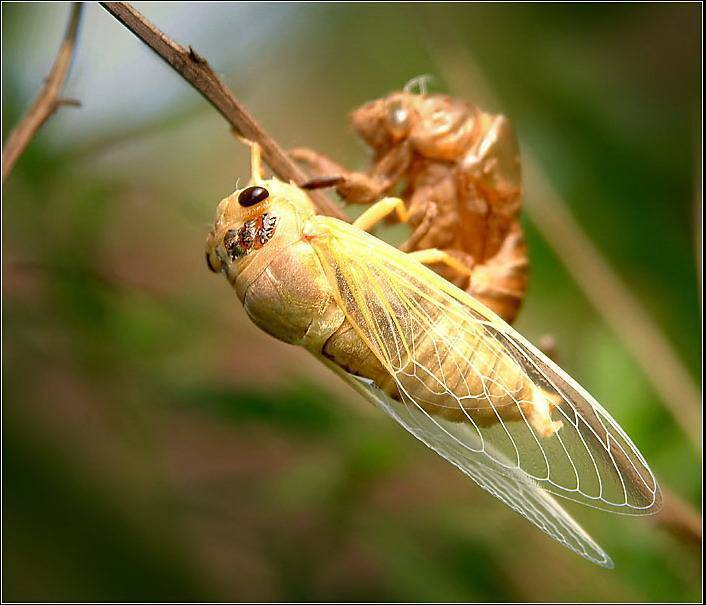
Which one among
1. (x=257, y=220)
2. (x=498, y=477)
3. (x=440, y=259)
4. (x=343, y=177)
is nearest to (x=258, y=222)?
(x=257, y=220)

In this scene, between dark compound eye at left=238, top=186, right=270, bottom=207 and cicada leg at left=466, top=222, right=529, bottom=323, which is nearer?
dark compound eye at left=238, top=186, right=270, bottom=207

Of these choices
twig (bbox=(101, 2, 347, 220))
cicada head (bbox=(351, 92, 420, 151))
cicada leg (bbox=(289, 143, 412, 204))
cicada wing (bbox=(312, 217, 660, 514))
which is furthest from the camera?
cicada head (bbox=(351, 92, 420, 151))

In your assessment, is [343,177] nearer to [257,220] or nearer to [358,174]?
[358,174]

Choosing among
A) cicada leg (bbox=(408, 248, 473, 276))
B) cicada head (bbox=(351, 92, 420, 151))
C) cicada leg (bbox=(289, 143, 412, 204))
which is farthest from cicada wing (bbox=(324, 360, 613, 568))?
cicada head (bbox=(351, 92, 420, 151))

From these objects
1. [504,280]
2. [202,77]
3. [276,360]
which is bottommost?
[276,360]

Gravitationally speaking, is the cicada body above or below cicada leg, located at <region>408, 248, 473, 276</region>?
above

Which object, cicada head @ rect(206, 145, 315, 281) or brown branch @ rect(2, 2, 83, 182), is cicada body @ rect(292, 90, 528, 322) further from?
brown branch @ rect(2, 2, 83, 182)

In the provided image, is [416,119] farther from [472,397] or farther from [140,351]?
[140,351]
